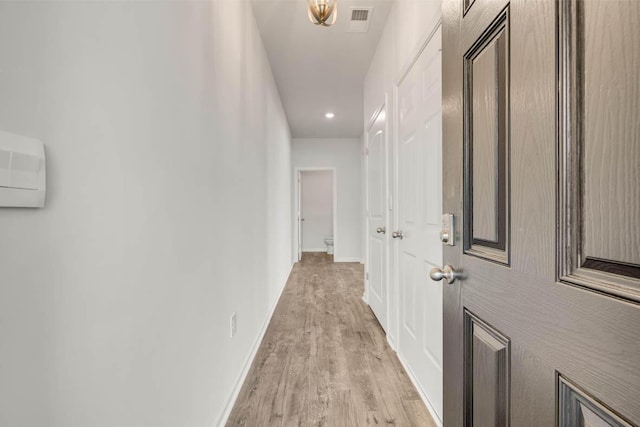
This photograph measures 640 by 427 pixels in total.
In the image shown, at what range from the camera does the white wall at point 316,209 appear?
337 inches

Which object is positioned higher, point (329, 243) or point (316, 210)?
point (316, 210)

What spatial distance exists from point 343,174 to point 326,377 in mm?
5219

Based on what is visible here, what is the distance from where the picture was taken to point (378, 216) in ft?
10.4

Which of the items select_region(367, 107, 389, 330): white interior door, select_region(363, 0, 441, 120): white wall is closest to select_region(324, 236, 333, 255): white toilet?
select_region(367, 107, 389, 330): white interior door

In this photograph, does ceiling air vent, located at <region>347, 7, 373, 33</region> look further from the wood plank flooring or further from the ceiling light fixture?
the wood plank flooring

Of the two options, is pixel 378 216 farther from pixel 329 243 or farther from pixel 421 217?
pixel 329 243

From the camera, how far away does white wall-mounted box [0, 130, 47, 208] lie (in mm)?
477

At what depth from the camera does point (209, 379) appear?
4.76ft

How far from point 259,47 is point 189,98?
1823 mm

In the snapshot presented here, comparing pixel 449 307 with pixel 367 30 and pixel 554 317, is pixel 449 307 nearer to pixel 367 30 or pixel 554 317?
pixel 554 317

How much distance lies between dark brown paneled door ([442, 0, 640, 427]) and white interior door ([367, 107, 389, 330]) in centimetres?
194

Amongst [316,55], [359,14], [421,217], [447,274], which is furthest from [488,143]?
[316,55]

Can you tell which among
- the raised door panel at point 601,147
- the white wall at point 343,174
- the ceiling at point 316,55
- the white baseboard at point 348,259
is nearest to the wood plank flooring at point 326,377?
the raised door panel at point 601,147

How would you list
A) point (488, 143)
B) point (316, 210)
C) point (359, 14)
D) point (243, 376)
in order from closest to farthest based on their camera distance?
point (488, 143) → point (243, 376) → point (359, 14) → point (316, 210)
